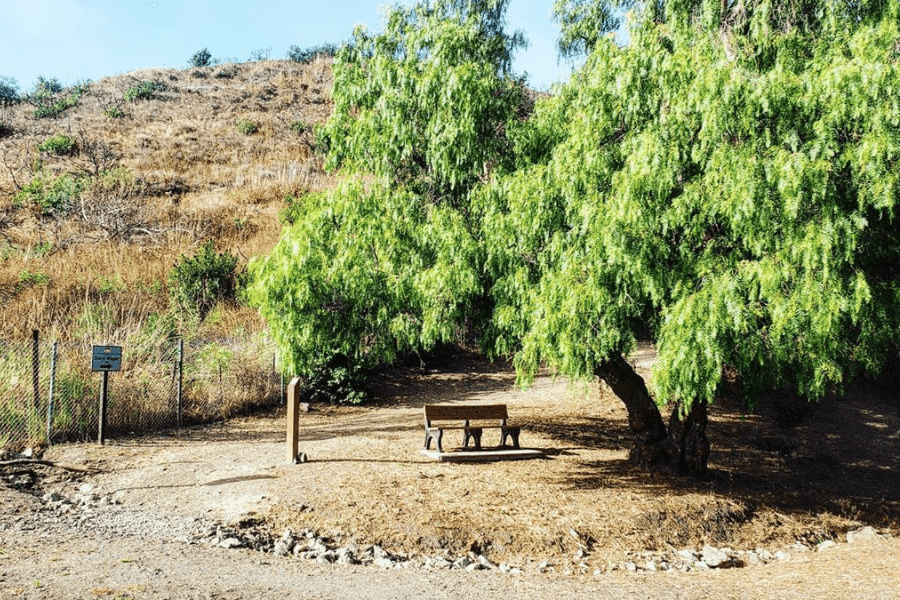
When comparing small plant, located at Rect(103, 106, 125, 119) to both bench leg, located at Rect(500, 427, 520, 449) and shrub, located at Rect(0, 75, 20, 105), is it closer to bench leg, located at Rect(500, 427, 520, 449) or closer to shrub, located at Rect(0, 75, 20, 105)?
shrub, located at Rect(0, 75, 20, 105)

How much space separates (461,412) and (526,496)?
2264mm

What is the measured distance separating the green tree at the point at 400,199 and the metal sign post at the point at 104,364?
9.97 feet

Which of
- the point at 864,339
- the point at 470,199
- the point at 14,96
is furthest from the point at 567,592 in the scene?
the point at 14,96

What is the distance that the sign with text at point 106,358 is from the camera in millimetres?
10789

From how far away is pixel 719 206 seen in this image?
6566mm

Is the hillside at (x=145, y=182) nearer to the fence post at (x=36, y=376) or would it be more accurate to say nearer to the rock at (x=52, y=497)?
the fence post at (x=36, y=376)

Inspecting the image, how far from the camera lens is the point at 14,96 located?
4991 centimetres

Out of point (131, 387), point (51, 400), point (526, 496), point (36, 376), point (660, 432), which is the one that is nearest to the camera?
point (526, 496)

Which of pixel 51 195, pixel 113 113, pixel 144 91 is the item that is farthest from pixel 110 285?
pixel 144 91

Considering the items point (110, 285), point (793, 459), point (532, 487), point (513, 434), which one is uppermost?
point (110, 285)

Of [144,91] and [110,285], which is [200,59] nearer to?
[144,91]

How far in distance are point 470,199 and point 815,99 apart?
3.71m

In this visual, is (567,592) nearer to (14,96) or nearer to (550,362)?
(550,362)

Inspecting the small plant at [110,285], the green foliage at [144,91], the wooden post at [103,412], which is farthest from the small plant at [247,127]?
the wooden post at [103,412]
